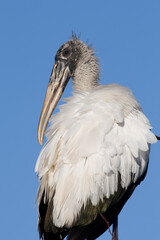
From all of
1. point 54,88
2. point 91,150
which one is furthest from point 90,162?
point 54,88

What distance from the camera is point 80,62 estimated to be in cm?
830

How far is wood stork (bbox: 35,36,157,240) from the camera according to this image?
6.33 m

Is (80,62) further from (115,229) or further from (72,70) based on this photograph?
(115,229)

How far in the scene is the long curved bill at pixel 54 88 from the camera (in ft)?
25.7

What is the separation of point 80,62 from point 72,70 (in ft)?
0.54

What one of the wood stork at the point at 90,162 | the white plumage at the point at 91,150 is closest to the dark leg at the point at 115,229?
the wood stork at the point at 90,162

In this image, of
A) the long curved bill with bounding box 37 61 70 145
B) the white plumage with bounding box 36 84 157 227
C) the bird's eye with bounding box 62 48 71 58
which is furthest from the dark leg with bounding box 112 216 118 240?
the bird's eye with bounding box 62 48 71 58

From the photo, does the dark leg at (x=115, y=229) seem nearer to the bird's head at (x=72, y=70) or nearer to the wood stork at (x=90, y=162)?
the wood stork at (x=90, y=162)

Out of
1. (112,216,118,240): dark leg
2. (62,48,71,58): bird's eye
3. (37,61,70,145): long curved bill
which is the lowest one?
(112,216,118,240): dark leg

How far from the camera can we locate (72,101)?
7258 mm

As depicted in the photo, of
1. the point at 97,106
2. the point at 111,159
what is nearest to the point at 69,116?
the point at 97,106

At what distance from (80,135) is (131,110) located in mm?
871

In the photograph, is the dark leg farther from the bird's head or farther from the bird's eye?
the bird's eye

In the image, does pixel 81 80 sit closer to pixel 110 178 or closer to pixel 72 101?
pixel 72 101
